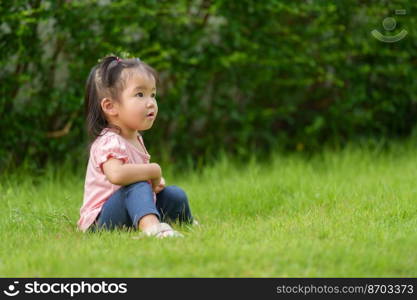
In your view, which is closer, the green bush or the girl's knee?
the girl's knee

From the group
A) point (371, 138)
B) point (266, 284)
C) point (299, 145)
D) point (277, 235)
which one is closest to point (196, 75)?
point (299, 145)

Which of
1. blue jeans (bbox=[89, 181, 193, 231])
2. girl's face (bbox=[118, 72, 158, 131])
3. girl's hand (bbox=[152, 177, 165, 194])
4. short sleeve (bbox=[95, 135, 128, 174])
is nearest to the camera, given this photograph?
blue jeans (bbox=[89, 181, 193, 231])

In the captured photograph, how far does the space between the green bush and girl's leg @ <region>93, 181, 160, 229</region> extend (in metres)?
2.22

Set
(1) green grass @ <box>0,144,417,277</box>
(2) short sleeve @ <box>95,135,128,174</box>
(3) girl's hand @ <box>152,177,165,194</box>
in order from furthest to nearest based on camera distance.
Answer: (3) girl's hand @ <box>152,177,165,194</box>, (2) short sleeve @ <box>95,135,128,174</box>, (1) green grass @ <box>0,144,417,277</box>

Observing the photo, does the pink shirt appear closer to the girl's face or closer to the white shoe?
the girl's face

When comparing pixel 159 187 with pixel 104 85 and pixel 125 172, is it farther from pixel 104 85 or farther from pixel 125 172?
pixel 104 85

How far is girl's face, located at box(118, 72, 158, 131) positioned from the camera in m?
4.27

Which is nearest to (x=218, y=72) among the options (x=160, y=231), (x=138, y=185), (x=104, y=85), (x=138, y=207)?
(x=104, y=85)

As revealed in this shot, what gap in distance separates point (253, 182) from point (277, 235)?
1.72m

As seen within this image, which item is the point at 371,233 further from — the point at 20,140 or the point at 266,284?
the point at 20,140

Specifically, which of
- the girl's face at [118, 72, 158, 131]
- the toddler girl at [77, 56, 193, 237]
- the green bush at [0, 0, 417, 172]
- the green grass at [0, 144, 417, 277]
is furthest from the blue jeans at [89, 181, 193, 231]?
the green bush at [0, 0, 417, 172]

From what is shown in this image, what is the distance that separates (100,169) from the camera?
4262 mm

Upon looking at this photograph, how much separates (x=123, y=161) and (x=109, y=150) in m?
0.10

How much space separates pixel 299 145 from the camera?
7.50 metres
